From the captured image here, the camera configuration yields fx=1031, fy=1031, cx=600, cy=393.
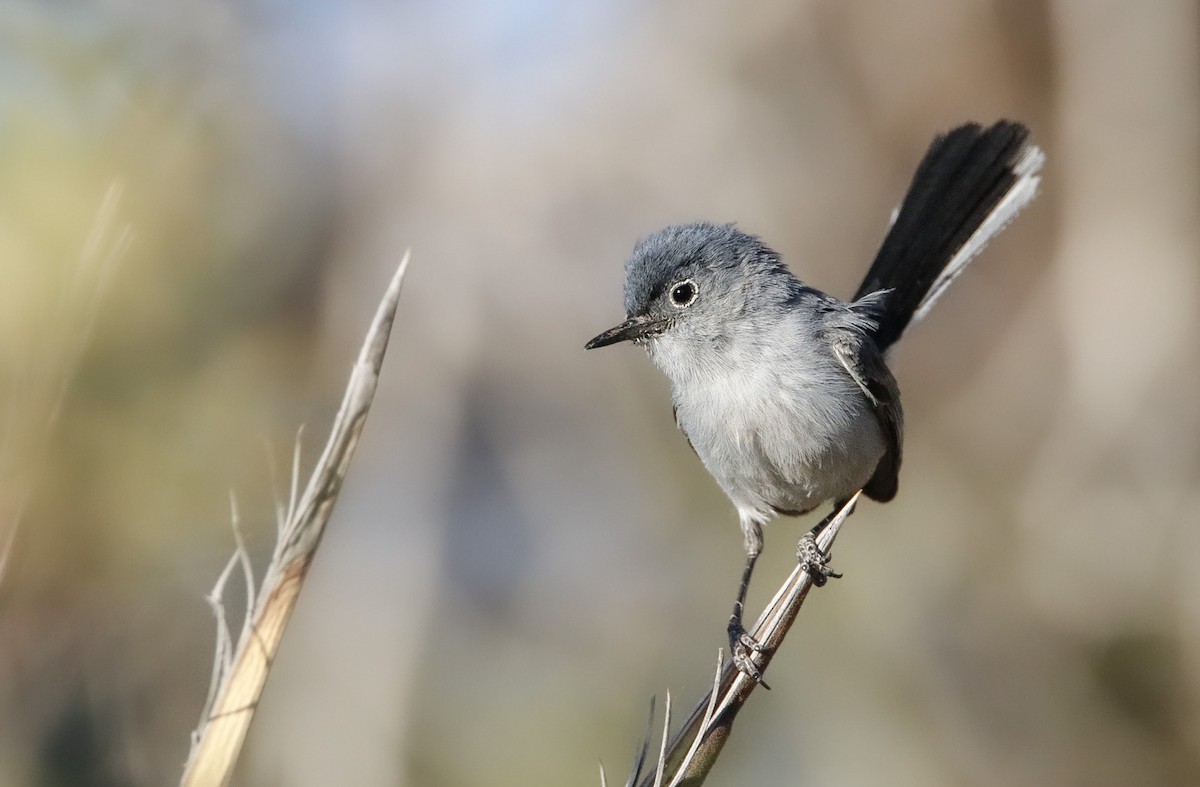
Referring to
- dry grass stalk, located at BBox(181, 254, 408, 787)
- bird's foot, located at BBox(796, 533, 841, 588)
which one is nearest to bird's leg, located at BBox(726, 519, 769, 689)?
bird's foot, located at BBox(796, 533, 841, 588)

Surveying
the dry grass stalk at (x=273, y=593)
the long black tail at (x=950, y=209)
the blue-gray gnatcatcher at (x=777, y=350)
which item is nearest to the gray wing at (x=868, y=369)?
the blue-gray gnatcatcher at (x=777, y=350)

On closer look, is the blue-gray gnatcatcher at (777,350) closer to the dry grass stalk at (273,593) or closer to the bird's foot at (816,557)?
the bird's foot at (816,557)

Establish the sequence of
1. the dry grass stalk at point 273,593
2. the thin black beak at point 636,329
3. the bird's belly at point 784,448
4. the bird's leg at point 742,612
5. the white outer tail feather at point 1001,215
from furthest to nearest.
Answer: the white outer tail feather at point 1001,215
the thin black beak at point 636,329
the bird's belly at point 784,448
the bird's leg at point 742,612
the dry grass stalk at point 273,593

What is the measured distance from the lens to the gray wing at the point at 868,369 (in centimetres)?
221

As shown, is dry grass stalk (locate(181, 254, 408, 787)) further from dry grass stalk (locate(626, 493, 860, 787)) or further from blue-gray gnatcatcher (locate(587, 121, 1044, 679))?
blue-gray gnatcatcher (locate(587, 121, 1044, 679))

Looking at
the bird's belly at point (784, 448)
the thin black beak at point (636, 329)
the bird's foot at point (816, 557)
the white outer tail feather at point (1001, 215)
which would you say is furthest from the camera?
the white outer tail feather at point (1001, 215)

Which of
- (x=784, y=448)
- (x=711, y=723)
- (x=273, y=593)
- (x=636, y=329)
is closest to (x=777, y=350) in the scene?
(x=784, y=448)

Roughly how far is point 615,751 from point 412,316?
5.16 ft

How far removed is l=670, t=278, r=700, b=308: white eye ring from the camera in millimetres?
2283

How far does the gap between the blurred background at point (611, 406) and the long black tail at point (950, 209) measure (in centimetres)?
144

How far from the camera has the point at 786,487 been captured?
222 centimetres

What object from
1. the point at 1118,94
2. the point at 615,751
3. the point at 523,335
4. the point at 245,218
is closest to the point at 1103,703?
the point at 615,751

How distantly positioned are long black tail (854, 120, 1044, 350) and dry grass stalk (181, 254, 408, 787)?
1793mm

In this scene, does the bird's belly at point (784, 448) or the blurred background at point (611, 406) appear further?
the blurred background at point (611, 406)
